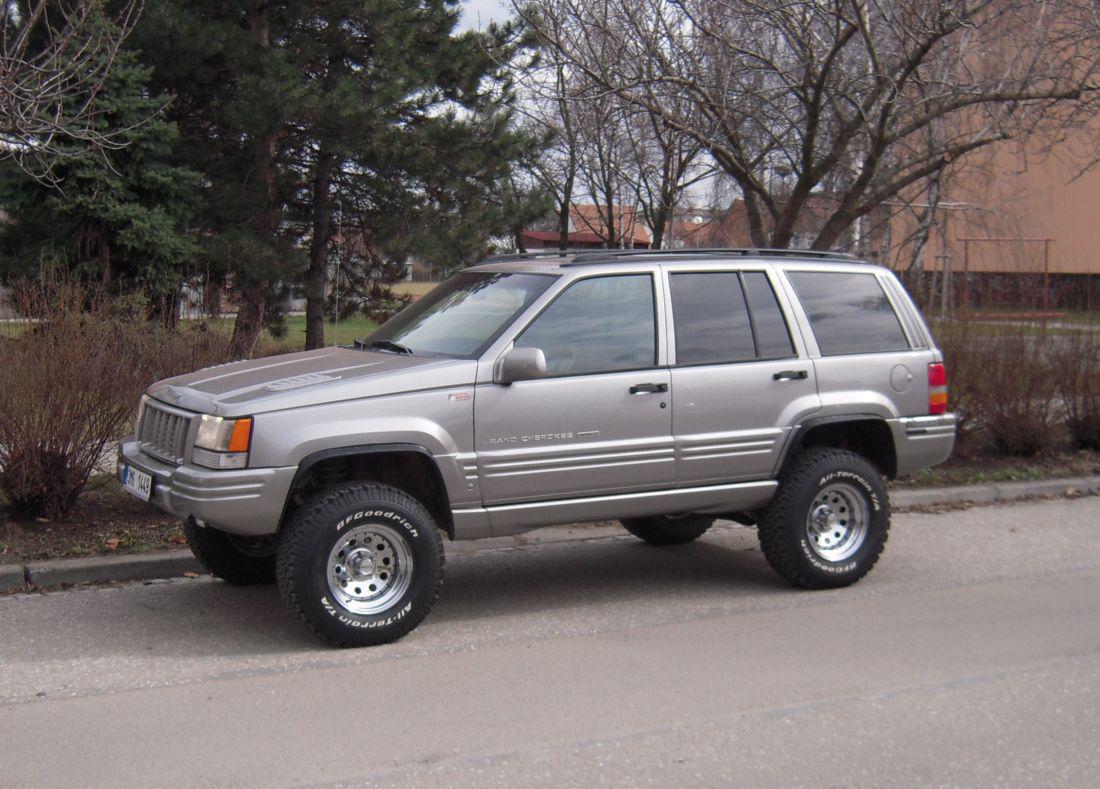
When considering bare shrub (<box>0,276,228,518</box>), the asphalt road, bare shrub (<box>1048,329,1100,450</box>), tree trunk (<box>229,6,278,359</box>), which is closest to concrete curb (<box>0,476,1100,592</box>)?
the asphalt road

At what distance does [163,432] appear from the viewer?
6230 millimetres

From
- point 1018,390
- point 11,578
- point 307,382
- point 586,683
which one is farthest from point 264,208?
point 586,683

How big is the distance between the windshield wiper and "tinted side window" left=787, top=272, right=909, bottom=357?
95.2 inches

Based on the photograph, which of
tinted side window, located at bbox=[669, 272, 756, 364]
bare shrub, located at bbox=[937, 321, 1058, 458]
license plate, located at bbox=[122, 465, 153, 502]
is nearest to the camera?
license plate, located at bbox=[122, 465, 153, 502]

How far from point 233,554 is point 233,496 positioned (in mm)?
1525

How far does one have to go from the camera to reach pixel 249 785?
14.2ft

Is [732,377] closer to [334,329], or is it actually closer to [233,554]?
[233,554]

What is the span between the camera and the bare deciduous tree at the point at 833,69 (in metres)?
11.0

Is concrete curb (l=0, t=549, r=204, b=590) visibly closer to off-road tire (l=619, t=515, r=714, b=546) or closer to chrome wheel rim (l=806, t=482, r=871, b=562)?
off-road tire (l=619, t=515, r=714, b=546)

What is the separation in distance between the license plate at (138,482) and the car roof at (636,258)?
2370mm

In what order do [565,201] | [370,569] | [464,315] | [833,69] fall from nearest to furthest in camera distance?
[370,569] → [464,315] → [833,69] → [565,201]

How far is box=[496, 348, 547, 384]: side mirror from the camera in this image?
6038 mm

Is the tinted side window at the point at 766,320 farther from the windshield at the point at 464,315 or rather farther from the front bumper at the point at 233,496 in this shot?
the front bumper at the point at 233,496

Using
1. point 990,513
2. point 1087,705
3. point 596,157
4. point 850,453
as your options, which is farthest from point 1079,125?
point 596,157
